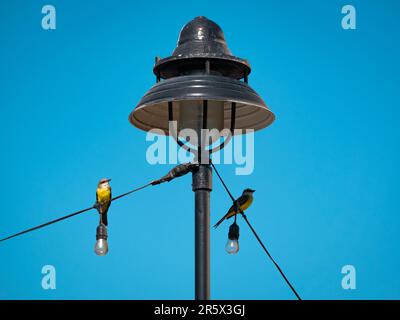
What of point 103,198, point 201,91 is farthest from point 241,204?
point 201,91

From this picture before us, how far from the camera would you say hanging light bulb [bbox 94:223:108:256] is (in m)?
8.49

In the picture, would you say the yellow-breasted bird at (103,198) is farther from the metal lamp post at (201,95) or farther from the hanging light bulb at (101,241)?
the metal lamp post at (201,95)

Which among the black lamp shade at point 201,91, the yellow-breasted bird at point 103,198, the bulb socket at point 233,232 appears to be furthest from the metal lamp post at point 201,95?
the yellow-breasted bird at point 103,198

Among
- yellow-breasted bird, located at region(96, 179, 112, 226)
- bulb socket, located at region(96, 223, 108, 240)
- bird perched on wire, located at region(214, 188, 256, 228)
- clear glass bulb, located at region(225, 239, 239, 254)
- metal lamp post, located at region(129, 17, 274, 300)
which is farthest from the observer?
bird perched on wire, located at region(214, 188, 256, 228)

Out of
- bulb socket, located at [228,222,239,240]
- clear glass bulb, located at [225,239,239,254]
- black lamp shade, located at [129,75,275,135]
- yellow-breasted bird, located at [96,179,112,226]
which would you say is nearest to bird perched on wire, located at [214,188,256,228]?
bulb socket, located at [228,222,239,240]

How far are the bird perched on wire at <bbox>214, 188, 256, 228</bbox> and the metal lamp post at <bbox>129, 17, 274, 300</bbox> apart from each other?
436 mm

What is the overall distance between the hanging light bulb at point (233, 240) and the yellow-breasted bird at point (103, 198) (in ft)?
2.99

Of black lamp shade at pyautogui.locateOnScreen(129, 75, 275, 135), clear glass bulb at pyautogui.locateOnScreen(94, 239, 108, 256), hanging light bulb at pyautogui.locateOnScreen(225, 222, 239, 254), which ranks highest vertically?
black lamp shade at pyautogui.locateOnScreen(129, 75, 275, 135)

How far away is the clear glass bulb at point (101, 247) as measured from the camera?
848cm

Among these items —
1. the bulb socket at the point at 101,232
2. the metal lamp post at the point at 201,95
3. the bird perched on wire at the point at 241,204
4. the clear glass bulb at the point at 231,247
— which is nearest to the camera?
the metal lamp post at the point at 201,95

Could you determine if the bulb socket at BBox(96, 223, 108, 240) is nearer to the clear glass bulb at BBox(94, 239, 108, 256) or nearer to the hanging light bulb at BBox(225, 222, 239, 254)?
the clear glass bulb at BBox(94, 239, 108, 256)

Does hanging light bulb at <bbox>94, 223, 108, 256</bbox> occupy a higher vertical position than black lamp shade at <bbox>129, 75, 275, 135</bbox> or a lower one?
lower
